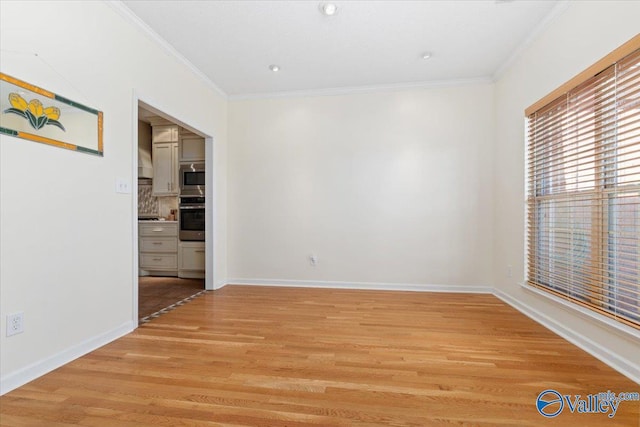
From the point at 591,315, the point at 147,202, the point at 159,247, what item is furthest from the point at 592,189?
the point at 147,202

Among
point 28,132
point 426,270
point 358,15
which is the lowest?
point 426,270

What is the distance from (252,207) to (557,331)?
147 inches

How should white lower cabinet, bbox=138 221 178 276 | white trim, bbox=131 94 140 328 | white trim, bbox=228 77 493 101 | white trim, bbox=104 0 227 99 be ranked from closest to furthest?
1. white trim, bbox=104 0 227 99
2. white trim, bbox=131 94 140 328
3. white trim, bbox=228 77 493 101
4. white lower cabinet, bbox=138 221 178 276

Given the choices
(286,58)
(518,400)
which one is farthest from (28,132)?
(518,400)

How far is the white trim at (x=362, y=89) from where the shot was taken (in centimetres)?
380

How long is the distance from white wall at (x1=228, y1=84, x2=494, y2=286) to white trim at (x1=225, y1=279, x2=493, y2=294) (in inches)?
2.1

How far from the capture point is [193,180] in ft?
15.3

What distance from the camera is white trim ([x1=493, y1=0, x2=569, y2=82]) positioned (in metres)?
2.41

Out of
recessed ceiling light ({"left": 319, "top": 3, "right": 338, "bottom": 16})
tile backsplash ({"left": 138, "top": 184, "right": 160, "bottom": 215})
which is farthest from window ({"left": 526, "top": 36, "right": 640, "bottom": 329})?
Result: tile backsplash ({"left": 138, "top": 184, "right": 160, "bottom": 215})

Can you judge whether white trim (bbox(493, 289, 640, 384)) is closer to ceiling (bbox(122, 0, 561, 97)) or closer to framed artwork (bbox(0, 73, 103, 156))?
ceiling (bbox(122, 0, 561, 97))

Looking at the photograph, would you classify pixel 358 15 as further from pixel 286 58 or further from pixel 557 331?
pixel 557 331

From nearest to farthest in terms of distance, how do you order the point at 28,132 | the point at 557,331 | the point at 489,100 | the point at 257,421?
1. the point at 257,421
2. the point at 28,132
3. the point at 557,331
4. the point at 489,100

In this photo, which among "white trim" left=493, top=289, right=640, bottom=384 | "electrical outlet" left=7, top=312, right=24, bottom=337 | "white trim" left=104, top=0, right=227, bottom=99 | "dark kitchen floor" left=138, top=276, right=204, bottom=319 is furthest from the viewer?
"dark kitchen floor" left=138, top=276, right=204, bottom=319

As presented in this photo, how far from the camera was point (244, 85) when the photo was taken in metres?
4.00
